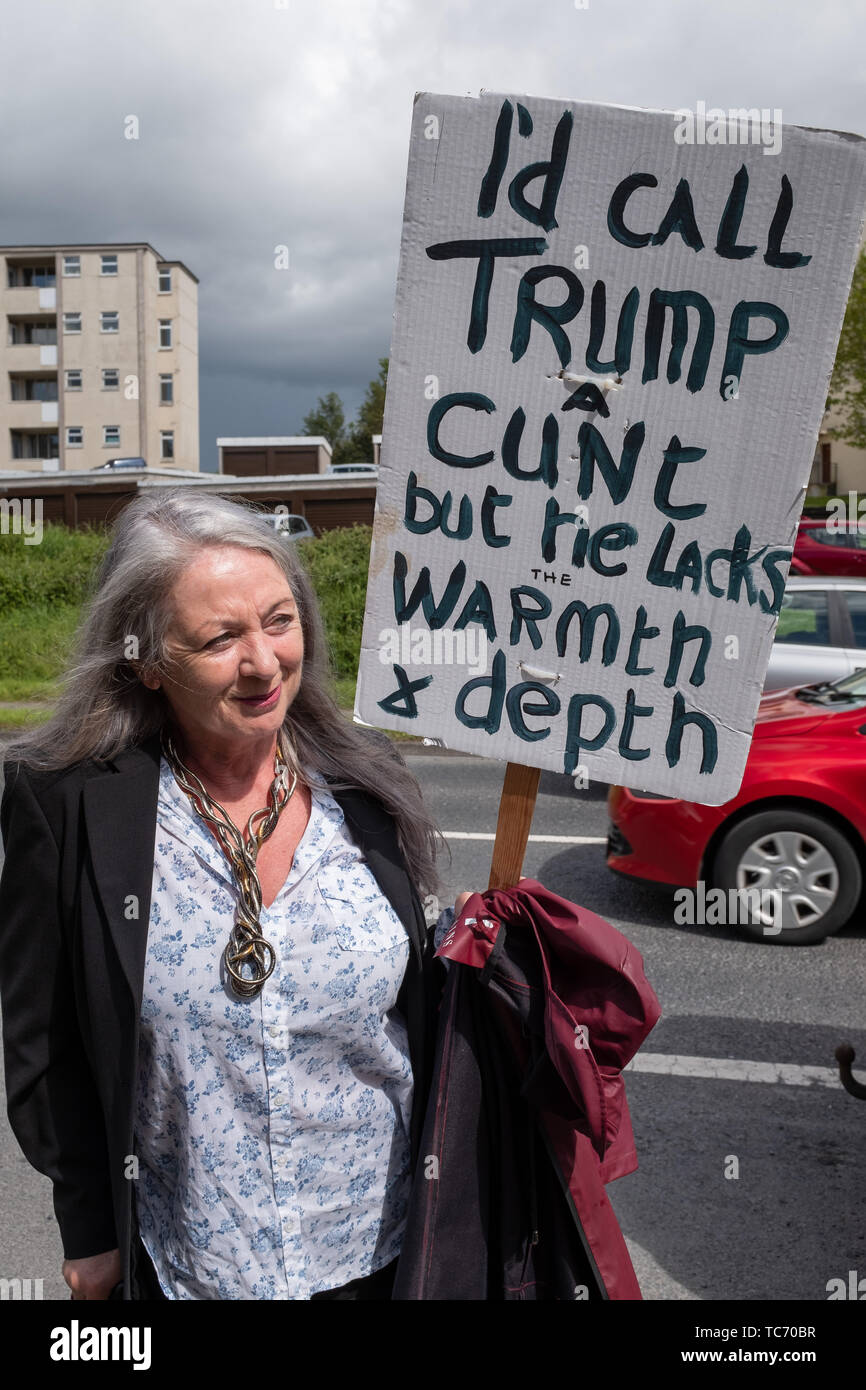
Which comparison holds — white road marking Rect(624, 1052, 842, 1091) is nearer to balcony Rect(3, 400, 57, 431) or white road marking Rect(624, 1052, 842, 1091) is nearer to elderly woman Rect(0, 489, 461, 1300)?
elderly woman Rect(0, 489, 461, 1300)

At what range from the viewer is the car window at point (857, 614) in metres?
8.84

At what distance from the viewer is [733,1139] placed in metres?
3.87

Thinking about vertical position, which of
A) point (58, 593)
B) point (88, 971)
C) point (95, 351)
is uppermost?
point (88, 971)

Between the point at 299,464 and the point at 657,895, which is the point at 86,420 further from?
the point at 657,895

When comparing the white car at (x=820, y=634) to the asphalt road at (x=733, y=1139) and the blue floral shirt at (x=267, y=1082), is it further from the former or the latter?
the blue floral shirt at (x=267, y=1082)

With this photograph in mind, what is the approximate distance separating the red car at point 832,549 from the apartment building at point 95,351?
1666 inches

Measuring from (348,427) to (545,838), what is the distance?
174ft

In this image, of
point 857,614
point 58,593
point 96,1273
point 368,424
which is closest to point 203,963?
point 96,1273

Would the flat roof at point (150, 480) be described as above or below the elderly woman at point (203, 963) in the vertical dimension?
below

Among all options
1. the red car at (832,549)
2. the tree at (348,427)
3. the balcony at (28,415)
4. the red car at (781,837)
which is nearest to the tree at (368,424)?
the tree at (348,427)

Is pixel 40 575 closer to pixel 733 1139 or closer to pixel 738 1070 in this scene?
pixel 738 1070

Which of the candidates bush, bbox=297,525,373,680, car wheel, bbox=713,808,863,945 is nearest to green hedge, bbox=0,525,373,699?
bush, bbox=297,525,373,680

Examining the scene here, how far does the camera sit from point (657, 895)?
6445 mm
